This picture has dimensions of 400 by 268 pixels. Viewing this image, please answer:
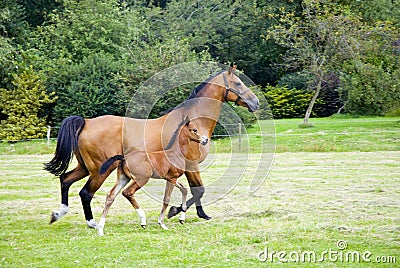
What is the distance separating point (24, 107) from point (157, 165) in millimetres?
17409

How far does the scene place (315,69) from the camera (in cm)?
2467

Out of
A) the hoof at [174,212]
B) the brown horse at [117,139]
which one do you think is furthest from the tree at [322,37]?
the hoof at [174,212]

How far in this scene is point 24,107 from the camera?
23.9 metres

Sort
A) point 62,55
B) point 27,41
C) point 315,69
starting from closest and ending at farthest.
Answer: point 315,69 → point 62,55 → point 27,41

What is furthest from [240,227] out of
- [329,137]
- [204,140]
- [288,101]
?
[288,101]

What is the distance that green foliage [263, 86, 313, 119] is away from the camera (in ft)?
96.1

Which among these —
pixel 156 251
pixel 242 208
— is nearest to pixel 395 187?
pixel 242 208

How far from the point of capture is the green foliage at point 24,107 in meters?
23.4

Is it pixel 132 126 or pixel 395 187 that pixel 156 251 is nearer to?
pixel 132 126

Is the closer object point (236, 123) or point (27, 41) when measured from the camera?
point (236, 123)

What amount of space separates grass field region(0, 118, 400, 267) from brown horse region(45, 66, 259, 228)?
0.55m

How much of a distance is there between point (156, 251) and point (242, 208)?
321 centimetres
